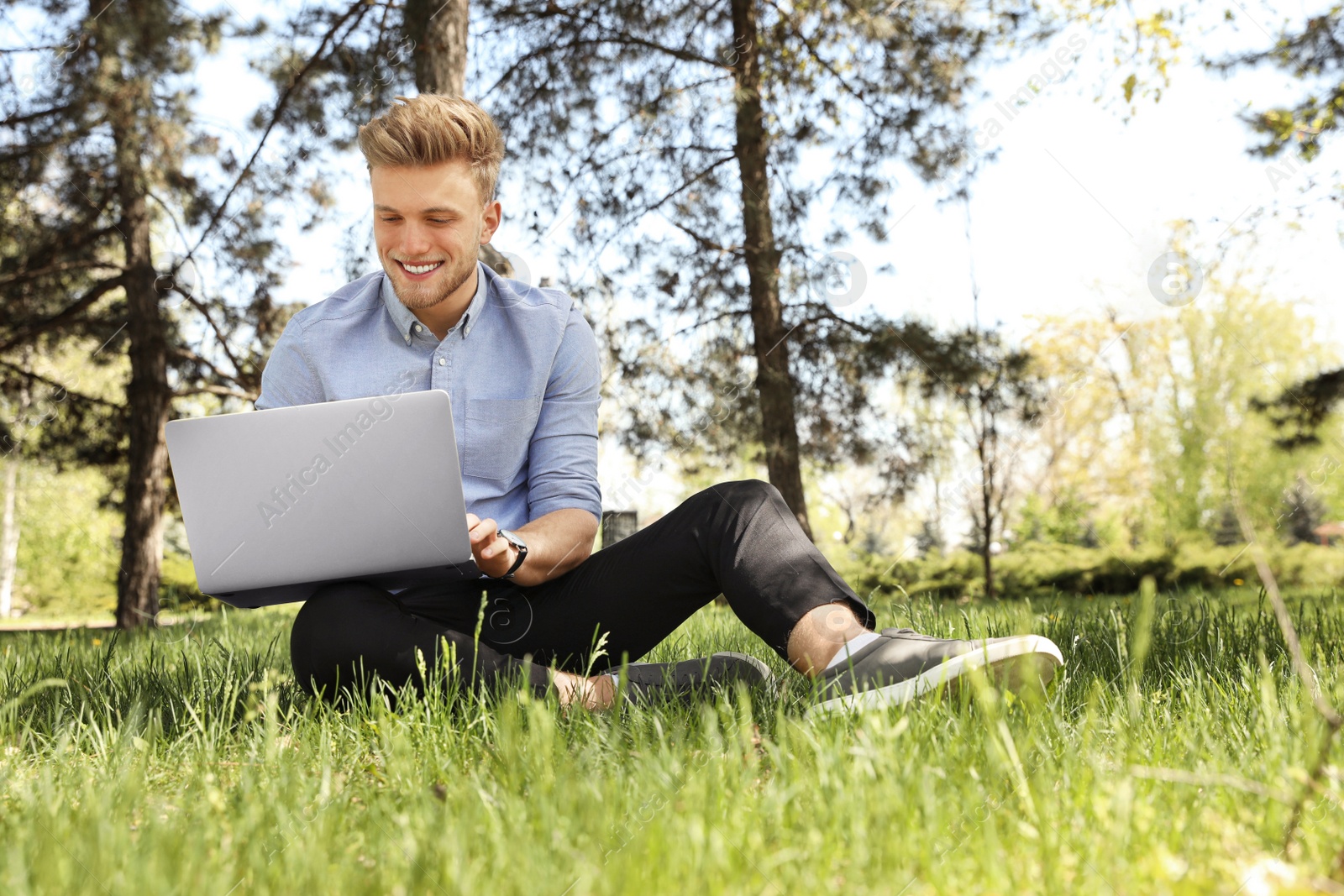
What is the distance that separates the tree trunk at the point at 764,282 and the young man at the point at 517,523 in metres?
3.57

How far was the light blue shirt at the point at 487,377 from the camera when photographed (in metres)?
2.22

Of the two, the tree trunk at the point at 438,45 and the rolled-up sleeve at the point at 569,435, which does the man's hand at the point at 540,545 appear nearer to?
the rolled-up sleeve at the point at 569,435

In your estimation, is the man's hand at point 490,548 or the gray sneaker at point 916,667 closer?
the gray sneaker at point 916,667

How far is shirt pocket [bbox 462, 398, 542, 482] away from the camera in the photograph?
220 cm

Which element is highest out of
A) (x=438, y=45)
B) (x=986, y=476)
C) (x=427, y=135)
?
(x=438, y=45)

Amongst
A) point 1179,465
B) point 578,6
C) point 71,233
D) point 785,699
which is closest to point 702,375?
point 578,6

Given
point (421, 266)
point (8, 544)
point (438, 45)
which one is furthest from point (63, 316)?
point (8, 544)

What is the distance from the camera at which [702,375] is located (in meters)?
6.42

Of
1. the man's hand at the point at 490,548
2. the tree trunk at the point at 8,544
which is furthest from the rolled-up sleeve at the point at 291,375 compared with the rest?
the tree trunk at the point at 8,544

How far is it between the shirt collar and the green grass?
3.18ft

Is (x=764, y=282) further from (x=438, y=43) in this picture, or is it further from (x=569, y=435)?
(x=569, y=435)

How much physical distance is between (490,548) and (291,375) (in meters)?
0.87

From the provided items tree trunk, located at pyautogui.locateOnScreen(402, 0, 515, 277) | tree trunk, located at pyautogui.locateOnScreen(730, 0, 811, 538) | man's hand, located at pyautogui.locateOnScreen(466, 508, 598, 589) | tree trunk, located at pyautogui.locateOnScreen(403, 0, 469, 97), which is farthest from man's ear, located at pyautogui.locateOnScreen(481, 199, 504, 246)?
tree trunk, located at pyautogui.locateOnScreen(730, 0, 811, 538)

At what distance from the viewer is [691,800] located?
103cm
